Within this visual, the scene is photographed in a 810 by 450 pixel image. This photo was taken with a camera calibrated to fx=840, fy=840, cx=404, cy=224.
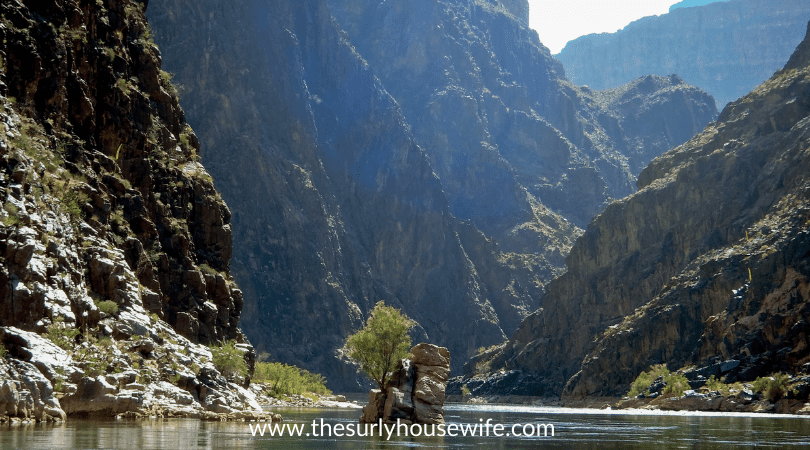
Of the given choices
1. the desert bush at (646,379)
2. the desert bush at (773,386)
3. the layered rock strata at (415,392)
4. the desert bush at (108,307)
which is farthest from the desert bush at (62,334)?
the desert bush at (646,379)

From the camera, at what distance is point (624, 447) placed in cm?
5381

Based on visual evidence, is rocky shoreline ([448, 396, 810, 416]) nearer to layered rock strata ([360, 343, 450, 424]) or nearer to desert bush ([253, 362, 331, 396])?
layered rock strata ([360, 343, 450, 424])

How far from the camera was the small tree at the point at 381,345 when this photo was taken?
88.7m

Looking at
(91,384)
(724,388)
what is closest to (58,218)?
(91,384)

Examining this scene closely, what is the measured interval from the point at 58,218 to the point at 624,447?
4709 centimetres

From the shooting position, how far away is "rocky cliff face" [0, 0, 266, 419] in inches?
2352

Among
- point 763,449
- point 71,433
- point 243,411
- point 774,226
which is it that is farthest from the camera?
point 774,226

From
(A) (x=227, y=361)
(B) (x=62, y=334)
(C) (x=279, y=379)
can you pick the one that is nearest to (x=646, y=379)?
(C) (x=279, y=379)

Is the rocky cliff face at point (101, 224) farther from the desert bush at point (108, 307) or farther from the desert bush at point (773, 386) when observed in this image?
the desert bush at point (773, 386)

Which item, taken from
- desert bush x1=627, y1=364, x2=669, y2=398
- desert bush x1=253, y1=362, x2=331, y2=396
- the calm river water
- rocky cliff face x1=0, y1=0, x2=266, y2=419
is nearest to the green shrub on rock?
rocky cliff face x1=0, y1=0, x2=266, y2=419

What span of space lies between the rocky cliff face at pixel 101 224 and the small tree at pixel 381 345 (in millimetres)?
15082

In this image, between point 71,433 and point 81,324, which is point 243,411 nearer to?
point 81,324

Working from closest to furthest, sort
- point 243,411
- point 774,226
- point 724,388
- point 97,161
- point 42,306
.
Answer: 1. point 42,306
2. point 243,411
3. point 97,161
4. point 724,388
5. point 774,226

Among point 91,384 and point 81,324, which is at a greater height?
point 81,324
